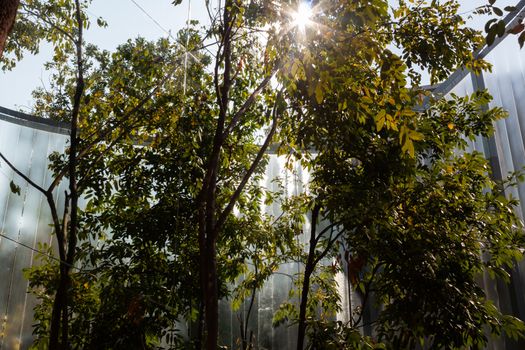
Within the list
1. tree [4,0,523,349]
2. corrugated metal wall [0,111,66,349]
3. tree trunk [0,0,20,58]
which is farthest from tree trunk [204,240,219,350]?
corrugated metal wall [0,111,66,349]

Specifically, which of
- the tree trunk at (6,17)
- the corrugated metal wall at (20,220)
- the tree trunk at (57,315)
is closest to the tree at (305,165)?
the tree trunk at (57,315)

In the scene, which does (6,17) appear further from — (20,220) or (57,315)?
(20,220)

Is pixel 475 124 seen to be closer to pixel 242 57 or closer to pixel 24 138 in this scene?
pixel 242 57

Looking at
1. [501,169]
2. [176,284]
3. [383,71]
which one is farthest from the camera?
[501,169]

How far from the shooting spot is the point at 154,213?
2857mm

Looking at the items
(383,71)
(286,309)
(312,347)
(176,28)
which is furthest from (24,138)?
(383,71)

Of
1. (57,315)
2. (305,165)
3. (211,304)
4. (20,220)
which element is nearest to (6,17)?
(211,304)

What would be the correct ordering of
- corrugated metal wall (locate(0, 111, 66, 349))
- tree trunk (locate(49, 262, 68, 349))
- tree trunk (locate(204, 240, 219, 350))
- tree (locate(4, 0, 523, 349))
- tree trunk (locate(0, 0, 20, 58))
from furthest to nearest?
corrugated metal wall (locate(0, 111, 66, 349)), tree trunk (locate(49, 262, 68, 349)), tree (locate(4, 0, 523, 349)), tree trunk (locate(204, 240, 219, 350)), tree trunk (locate(0, 0, 20, 58))

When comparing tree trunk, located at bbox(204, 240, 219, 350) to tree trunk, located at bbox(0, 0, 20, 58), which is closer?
tree trunk, located at bbox(0, 0, 20, 58)

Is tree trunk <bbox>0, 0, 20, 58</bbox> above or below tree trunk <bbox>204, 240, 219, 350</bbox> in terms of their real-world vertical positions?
above

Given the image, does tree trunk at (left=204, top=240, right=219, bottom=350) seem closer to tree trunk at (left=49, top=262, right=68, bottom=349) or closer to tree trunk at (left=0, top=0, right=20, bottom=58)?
tree trunk at (left=49, top=262, right=68, bottom=349)

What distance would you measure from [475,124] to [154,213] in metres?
2.21

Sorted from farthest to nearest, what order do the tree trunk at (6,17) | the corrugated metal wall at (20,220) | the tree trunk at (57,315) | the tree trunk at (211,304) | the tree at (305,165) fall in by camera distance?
the corrugated metal wall at (20,220)
the tree trunk at (57,315)
the tree at (305,165)
the tree trunk at (211,304)
the tree trunk at (6,17)

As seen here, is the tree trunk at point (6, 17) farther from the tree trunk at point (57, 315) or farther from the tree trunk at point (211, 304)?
the tree trunk at point (57, 315)
